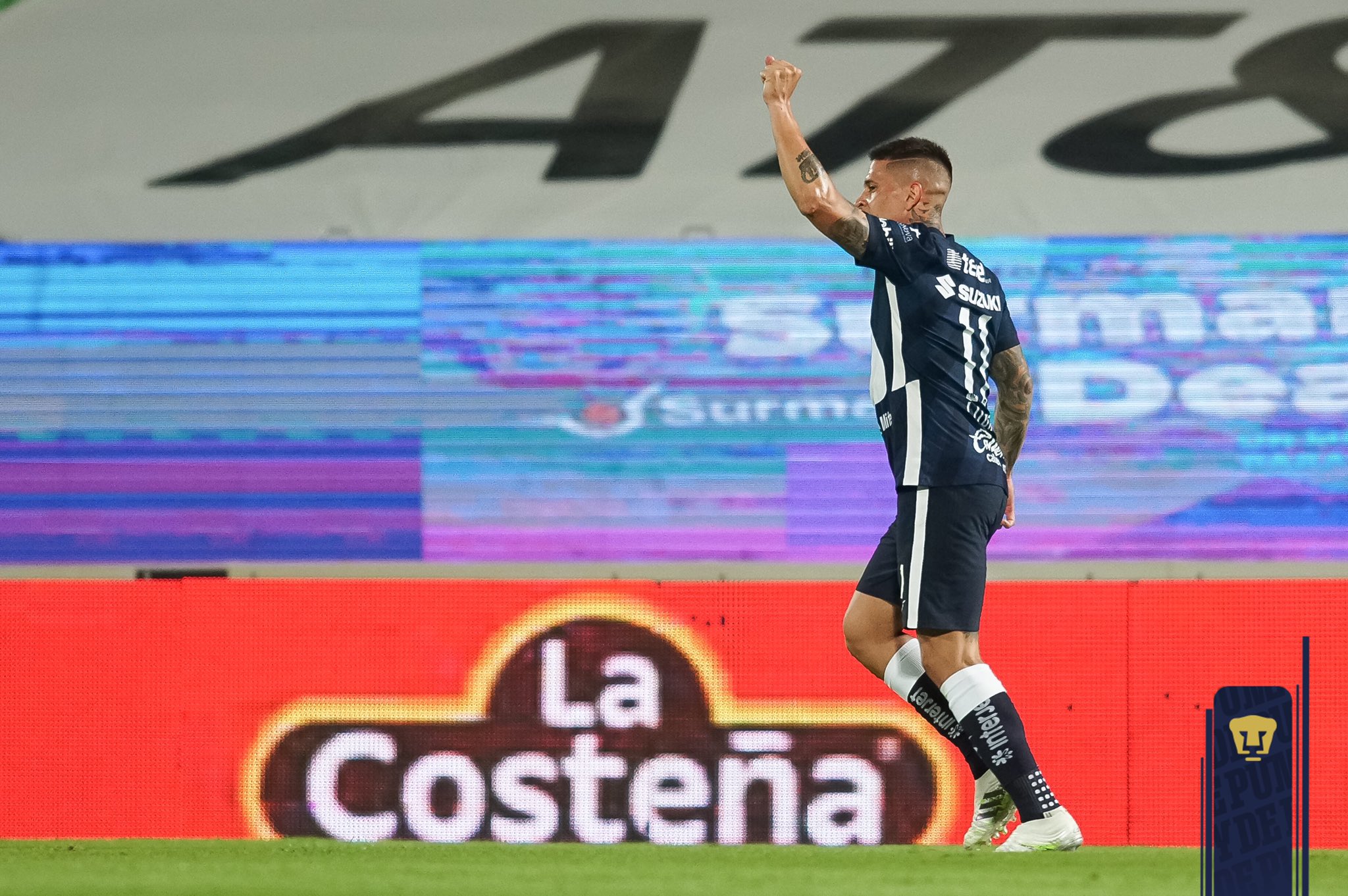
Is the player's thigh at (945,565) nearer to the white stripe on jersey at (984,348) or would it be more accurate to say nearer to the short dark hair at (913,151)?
the white stripe on jersey at (984,348)

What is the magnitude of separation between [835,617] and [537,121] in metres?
2.99

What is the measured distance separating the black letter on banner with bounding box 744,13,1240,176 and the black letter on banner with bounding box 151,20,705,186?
724 mm

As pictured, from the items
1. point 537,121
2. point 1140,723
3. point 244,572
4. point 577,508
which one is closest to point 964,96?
point 537,121

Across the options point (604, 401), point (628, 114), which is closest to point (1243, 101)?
point (628, 114)

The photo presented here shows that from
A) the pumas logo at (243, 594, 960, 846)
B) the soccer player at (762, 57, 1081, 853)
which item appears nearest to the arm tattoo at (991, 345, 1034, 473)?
the soccer player at (762, 57, 1081, 853)

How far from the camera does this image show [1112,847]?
5062mm

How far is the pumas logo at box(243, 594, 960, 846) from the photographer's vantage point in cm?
512

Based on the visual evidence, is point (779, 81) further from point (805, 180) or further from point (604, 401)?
point (604, 401)

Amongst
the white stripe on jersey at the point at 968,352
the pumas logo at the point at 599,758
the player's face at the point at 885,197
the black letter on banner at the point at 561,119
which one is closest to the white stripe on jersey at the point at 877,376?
the white stripe on jersey at the point at 968,352

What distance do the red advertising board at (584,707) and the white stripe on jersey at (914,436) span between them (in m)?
1.65

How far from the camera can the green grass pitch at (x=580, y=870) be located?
4445mm

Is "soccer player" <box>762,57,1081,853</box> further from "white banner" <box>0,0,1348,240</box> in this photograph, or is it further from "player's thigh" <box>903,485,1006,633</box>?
"white banner" <box>0,0,1348,240</box>

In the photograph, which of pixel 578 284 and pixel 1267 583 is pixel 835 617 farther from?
pixel 578 284

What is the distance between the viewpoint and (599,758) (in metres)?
5.14
